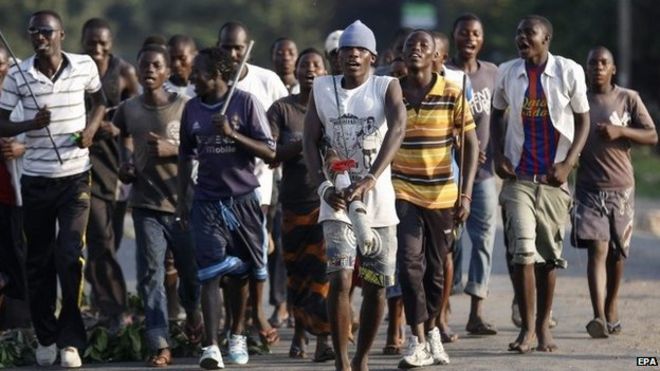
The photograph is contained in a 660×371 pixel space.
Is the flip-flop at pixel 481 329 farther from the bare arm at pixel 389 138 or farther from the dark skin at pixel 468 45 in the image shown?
the bare arm at pixel 389 138

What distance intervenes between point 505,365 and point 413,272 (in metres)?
0.84

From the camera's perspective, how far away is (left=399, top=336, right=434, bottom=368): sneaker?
32.7ft

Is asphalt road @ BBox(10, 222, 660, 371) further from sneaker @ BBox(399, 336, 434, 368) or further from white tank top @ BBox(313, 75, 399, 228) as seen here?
white tank top @ BBox(313, 75, 399, 228)

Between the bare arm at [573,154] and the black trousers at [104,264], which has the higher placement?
the bare arm at [573,154]

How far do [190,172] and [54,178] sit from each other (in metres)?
0.91

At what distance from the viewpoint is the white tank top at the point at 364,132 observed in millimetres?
9461

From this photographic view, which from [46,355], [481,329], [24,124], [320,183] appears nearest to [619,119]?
[481,329]

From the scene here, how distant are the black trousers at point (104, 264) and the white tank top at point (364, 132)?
3018 mm

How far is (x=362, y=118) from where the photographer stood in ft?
31.1

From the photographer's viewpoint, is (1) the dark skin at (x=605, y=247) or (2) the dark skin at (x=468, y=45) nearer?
(1) the dark skin at (x=605, y=247)

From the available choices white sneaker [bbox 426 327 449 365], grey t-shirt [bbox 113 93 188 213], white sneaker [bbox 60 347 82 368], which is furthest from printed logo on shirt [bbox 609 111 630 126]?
white sneaker [bbox 60 347 82 368]

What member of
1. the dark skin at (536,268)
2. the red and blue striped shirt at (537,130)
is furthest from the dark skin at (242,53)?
the red and blue striped shirt at (537,130)

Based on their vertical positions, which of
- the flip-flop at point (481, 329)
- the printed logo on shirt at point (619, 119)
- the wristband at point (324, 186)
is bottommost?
the flip-flop at point (481, 329)

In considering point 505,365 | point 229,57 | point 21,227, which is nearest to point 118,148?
point 21,227
